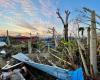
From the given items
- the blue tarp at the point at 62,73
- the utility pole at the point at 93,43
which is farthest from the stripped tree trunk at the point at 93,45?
the blue tarp at the point at 62,73

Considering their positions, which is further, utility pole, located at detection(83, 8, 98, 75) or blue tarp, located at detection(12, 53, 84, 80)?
utility pole, located at detection(83, 8, 98, 75)

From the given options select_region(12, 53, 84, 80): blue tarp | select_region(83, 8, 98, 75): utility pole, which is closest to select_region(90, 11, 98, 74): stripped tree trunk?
select_region(83, 8, 98, 75): utility pole

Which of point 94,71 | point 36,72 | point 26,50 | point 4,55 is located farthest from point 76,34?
point 26,50

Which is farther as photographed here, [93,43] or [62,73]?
[93,43]

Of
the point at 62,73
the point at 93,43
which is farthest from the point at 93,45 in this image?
the point at 62,73

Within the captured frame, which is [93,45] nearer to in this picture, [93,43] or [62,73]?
[93,43]

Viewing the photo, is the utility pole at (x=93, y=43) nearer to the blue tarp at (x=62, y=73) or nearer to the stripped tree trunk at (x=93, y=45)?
the stripped tree trunk at (x=93, y=45)

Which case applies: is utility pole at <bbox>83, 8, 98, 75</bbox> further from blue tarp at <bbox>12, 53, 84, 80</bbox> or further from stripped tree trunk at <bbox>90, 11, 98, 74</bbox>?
blue tarp at <bbox>12, 53, 84, 80</bbox>

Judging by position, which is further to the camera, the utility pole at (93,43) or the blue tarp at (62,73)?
the utility pole at (93,43)

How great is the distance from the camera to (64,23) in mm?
25156

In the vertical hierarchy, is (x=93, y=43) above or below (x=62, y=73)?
above

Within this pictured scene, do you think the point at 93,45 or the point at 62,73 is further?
the point at 93,45

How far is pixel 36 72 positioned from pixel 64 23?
53.1 ft

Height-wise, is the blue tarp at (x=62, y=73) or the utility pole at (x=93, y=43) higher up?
the utility pole at (x=93, y=43)
